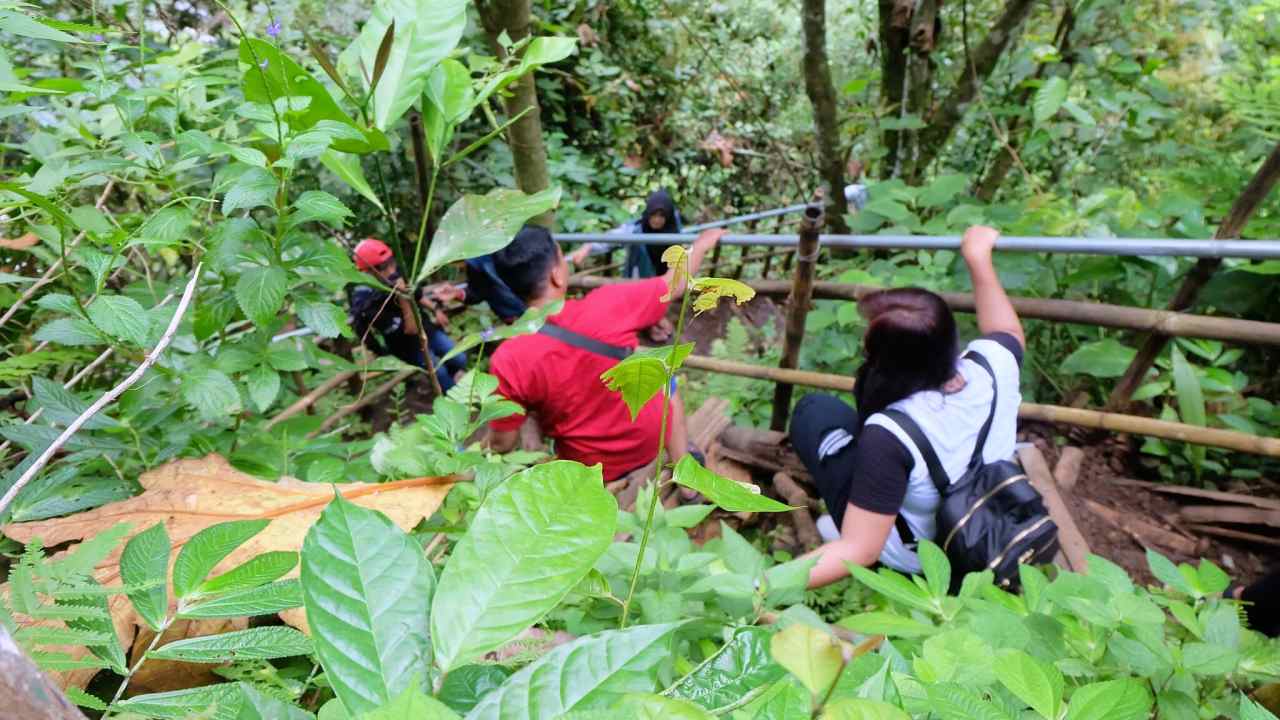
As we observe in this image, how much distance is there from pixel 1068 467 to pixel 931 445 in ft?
3.47

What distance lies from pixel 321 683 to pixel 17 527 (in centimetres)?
39

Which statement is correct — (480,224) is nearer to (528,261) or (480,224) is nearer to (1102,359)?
(528,261)

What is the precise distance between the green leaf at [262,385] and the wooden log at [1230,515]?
2731 mm

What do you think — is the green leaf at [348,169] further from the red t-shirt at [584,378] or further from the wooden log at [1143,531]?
the wooden log at [1143,531]

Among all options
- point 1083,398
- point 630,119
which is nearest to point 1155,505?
point 1083,398

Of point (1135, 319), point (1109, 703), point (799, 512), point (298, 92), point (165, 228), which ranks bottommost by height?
point (799, 512)

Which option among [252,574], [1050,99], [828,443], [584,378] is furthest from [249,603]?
[1050,99]

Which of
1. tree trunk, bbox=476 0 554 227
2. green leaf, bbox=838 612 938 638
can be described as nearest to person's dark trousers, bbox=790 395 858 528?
green leaf, bbox=838 612 938 638

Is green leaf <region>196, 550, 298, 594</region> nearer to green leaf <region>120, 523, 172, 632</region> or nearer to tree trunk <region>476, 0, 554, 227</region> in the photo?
green leaf <region>120, 523, 172, 632</region>

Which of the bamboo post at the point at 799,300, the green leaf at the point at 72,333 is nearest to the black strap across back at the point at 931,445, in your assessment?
the bamboo post at the point at 799,300

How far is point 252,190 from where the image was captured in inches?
30.4

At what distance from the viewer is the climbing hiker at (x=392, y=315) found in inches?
103

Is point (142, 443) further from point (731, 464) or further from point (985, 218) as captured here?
point (985, 218)

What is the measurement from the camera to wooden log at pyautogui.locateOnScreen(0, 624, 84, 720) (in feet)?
0.78
